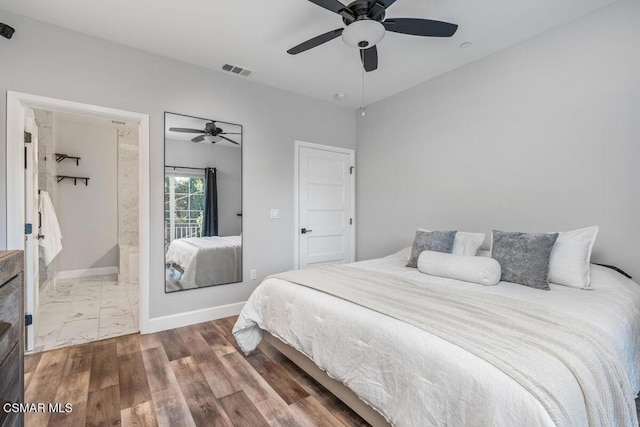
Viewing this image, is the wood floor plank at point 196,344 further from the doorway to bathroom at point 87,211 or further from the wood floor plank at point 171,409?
the doorway to bathroom at point 87,211

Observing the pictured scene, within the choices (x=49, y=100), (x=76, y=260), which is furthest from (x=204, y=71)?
(x=76, y=260)

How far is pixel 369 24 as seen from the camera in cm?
186

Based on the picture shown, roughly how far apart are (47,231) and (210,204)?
2.36m

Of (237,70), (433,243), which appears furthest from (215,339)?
(237,70)

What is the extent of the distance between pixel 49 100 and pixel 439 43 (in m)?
3.40

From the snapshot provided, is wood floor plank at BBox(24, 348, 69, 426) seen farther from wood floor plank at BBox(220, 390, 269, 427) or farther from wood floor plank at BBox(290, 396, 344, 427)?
wood floor plank at BBox(290, 396, 344, 427)

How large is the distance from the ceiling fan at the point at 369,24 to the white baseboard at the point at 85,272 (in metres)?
5.52

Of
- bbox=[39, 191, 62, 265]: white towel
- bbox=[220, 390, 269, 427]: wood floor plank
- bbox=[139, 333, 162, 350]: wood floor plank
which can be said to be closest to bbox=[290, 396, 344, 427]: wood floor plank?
bbox=[220, 390, 269, 427]: wood floor plank

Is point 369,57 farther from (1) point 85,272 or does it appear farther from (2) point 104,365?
(1) point 85,272

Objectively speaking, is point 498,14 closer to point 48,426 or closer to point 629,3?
point 629,3

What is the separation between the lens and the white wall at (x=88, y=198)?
199 inches

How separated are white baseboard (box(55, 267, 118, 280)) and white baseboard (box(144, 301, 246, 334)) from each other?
3259 mm
